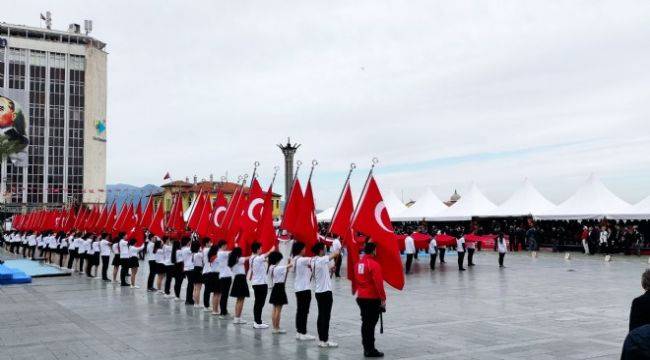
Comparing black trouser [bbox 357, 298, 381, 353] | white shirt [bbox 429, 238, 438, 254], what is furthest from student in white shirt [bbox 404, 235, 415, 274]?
black trouser [bbox 357, 298, 381, 353]

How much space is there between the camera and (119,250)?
1884 cm

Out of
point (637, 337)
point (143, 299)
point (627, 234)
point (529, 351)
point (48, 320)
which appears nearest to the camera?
point (637, 337)

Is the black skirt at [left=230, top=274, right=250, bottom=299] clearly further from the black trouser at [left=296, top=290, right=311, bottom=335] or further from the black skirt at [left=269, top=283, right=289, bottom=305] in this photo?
the black trouser at [left=296, top=290, right=311, bottom=335]

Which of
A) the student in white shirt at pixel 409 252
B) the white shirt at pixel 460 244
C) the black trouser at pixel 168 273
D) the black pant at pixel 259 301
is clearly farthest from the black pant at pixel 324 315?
the white shirt at pixel 460 244

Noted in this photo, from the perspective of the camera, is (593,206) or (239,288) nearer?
(239,288)

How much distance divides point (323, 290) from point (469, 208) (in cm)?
2857

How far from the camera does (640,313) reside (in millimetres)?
5191

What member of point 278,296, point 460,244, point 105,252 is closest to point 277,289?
point 278,296

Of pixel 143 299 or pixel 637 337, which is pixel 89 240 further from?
pixel 637 337

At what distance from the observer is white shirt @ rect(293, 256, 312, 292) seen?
33.0 feet

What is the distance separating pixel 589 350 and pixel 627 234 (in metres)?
23.4

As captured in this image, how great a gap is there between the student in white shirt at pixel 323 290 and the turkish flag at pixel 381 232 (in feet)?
2.07

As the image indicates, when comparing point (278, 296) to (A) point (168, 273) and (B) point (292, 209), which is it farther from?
(A) point (168, 273)

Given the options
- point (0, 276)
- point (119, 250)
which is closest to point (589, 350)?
point (119, 250)
